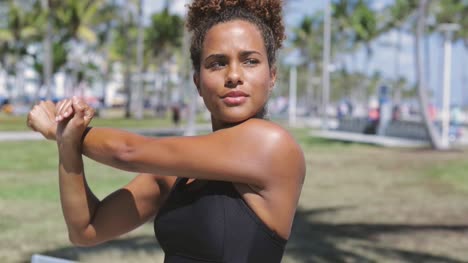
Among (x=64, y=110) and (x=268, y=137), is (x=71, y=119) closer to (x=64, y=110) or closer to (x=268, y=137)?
(x=64, y=110)

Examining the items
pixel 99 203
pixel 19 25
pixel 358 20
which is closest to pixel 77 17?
pixel 19 25

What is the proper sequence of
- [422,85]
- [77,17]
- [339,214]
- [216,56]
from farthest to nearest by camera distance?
[77,17], [422,85], [339,214], [216,56]

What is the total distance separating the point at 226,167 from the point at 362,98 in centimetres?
12939

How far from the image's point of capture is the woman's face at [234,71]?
5.67 ft

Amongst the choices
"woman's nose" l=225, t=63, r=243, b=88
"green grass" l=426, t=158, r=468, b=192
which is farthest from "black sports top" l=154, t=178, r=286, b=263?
"green grass" l=426, t=158, r=468, b=192

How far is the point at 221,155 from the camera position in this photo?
164 cm

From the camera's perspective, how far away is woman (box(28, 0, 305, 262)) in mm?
1650

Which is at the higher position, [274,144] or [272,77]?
[272,77]

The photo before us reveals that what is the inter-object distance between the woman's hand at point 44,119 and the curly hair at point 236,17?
45cm

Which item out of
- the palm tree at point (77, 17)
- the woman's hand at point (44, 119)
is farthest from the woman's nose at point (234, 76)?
the palm tree at point (77, 17)

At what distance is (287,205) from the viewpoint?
1.70 m

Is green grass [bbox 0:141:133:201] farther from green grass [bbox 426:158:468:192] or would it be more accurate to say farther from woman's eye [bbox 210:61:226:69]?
woman's eye [bbox 210:61:226:69]

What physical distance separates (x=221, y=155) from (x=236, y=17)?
421 millimetres

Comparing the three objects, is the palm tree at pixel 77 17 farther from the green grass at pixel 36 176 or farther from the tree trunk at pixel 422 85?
the tree trunk at pixel 422 85
